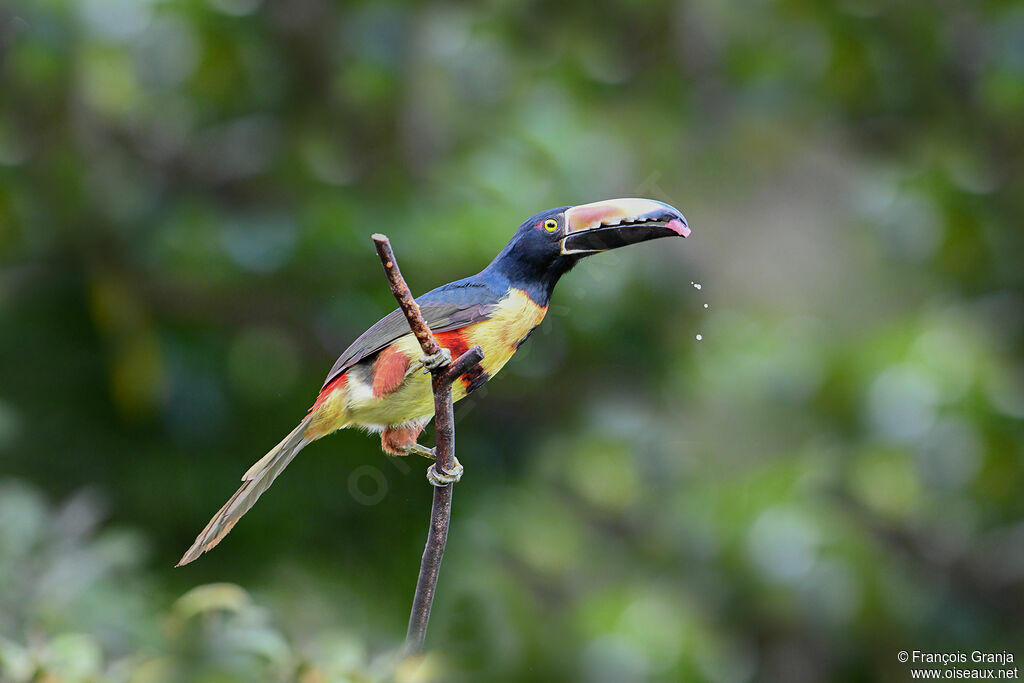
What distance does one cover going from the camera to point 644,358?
4.03 metres

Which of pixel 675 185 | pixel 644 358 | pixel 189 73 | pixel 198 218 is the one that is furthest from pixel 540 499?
pixel 189 73

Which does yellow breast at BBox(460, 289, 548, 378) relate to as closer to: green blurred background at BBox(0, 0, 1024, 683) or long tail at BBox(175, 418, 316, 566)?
long tail at BBox(175, 418, 316, 566)

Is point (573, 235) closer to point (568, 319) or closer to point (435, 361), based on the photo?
point (435, 361)

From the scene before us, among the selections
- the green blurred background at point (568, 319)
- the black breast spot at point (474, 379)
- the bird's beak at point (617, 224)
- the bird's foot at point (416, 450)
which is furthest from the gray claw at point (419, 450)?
A: the green blurred background at point (568, 319)

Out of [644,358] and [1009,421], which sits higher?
[644,358]

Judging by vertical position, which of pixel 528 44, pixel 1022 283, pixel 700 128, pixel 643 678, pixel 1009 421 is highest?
pixel 528 44

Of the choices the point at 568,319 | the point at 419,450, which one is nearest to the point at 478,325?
the point at 419,450

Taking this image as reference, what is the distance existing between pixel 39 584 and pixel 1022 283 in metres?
3.91

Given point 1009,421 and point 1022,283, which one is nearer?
point 1009,421

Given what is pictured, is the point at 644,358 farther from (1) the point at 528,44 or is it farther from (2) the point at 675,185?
(1) the point at 528,44

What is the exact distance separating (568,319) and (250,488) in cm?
192

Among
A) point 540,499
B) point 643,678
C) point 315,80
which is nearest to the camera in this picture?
point 643,678

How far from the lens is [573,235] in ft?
3.10

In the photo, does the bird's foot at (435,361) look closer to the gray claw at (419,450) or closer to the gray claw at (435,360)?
the gray claw at (435,360)
